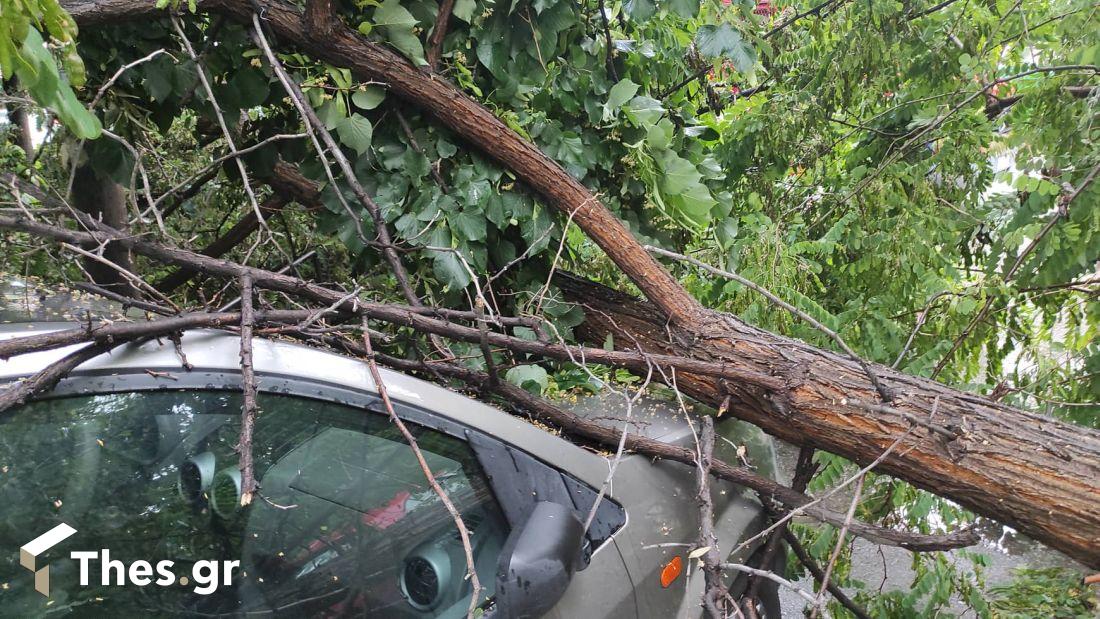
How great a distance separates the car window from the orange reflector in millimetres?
546

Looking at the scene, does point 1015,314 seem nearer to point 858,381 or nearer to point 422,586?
point 858,381

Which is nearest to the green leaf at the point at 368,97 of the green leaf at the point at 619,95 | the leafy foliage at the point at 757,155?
the leafy foliage at the point at 757,155

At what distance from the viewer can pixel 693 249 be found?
4.08 meters

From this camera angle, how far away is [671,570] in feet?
7.36

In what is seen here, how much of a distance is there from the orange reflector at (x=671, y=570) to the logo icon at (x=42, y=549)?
4.72ft

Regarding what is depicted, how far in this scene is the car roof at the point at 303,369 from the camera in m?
1.76

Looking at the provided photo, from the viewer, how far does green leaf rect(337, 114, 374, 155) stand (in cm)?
306

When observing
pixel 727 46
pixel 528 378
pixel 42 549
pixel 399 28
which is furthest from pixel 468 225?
pixel 42 549

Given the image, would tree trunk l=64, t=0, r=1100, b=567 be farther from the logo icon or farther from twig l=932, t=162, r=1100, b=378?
the logo icon

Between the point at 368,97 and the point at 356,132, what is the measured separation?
154 millimetres

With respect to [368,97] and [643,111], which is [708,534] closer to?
[643,111]

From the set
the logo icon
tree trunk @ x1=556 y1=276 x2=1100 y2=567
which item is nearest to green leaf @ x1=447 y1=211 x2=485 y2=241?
tree trunk @ x1=556 y1=276 x2=1100 y2=567

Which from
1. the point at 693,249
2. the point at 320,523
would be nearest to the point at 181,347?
the point at 320,523

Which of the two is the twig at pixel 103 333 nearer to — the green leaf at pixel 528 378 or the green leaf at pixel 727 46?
the green leaf at pixel 528 378
